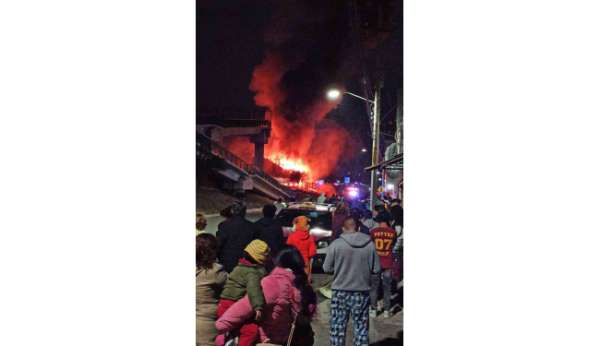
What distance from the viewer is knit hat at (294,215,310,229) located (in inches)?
165

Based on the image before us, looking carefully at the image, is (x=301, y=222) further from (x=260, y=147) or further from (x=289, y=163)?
(x=260, y=147)

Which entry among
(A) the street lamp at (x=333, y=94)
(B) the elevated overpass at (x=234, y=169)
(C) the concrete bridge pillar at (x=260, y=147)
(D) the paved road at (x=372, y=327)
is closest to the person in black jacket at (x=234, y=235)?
(B) the elevated overpass at (x=234, y=169)

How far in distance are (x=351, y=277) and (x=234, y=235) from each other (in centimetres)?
116

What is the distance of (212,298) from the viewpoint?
3621 millimetres

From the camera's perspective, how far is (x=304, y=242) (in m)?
4.13

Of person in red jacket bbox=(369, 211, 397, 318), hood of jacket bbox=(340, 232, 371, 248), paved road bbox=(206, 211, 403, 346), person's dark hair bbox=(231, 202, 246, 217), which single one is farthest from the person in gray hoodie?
person's dark hair bbox=(231, 202, 246, 217)

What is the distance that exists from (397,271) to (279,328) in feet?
4.03

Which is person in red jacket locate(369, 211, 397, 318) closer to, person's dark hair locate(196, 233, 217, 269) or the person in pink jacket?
the person in pink jacket

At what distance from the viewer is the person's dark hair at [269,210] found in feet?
13.8

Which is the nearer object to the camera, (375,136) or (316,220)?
(316,220)

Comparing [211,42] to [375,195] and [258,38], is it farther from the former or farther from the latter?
[375,195]

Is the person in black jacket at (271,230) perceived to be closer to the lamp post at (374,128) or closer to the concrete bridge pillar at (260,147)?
the concrete bridge pillar at (260,147)

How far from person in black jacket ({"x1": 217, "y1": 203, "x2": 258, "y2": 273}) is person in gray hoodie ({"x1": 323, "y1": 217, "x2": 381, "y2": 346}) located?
0.80 metres

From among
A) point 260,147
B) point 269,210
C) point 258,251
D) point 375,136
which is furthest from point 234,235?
point 375,136
